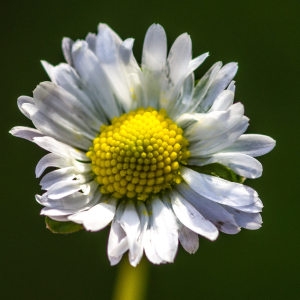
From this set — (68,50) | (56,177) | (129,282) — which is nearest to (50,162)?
(56,177)

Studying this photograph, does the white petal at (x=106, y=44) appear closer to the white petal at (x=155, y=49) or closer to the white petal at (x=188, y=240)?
the white petal at (x=155, y=49)

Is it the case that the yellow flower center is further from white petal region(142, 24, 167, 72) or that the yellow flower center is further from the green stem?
the green stem

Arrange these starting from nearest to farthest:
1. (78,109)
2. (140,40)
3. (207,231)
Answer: (207,231) < (78,109) < (140,40)

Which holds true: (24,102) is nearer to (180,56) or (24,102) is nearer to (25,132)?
(25,132)

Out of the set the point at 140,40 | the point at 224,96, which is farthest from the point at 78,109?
the point at 140,40

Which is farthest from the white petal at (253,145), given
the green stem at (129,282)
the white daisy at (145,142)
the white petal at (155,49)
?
the green stem at (129,282)

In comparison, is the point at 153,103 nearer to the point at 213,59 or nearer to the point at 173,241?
the point at 173,241
